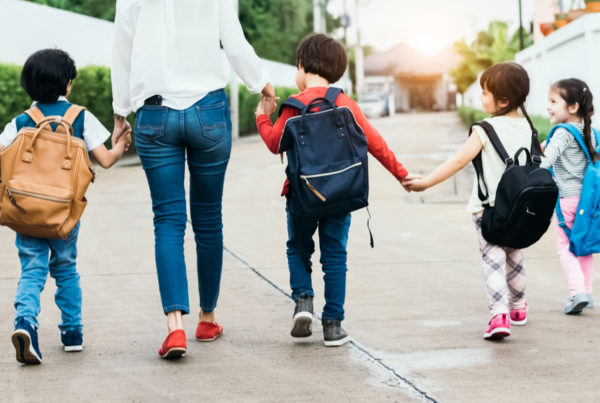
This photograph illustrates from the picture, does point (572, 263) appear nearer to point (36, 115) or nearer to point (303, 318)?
point (303, 318)

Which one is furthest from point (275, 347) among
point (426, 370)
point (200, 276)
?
point (426, 370)

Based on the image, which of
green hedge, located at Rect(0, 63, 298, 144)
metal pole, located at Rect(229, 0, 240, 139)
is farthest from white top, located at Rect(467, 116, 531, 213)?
metal pole, located at Rect(229, 0, 240, 139)

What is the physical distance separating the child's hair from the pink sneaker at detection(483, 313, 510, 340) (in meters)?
2.37

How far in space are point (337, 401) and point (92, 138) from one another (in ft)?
5.70

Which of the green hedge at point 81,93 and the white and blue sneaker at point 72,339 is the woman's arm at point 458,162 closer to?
the white and blue sneaker at point 72,339

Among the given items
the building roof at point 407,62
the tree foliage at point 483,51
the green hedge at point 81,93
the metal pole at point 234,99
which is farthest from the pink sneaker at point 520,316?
the building roof at point 407,62

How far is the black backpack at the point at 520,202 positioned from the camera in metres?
4.59

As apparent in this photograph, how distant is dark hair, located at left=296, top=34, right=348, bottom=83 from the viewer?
4566 mm

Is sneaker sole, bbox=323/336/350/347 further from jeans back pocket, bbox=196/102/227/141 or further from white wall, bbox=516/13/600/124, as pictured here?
white wall, bbox=516/13/600/124

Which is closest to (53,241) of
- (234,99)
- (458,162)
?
(458,162)

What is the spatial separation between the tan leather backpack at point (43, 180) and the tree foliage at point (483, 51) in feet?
127

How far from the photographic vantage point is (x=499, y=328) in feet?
15.2

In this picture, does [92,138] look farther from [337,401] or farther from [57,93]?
[337,401]

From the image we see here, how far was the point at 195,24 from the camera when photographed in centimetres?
434
